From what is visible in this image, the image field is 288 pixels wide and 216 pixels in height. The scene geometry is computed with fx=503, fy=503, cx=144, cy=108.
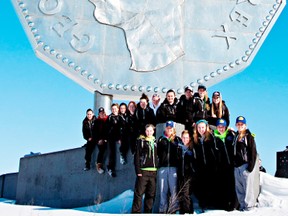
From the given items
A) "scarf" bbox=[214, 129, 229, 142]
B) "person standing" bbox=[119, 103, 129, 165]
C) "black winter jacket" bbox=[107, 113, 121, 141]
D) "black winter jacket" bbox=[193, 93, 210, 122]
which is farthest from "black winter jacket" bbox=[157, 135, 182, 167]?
"black winter jacket" bbox=[107, 113, 121, 141]

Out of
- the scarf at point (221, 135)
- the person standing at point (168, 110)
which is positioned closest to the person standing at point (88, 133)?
the person standing at point (168, 110)

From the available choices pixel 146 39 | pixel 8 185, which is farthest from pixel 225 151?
pixel 8 185

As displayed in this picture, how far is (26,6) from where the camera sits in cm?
1126

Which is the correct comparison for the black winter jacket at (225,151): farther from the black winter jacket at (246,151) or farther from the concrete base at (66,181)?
the concrete base at (66,181)

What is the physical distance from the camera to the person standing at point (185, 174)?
22.4ft

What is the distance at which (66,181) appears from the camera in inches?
393

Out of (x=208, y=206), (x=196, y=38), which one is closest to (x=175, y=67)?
(x=196, y=38)

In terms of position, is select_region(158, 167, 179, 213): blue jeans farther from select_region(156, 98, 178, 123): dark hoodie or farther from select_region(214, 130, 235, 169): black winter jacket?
select_region(156, 98, 178, 123): dark hoodie

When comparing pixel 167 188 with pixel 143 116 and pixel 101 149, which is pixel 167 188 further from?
pixel 101 149

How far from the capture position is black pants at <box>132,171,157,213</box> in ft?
22.5

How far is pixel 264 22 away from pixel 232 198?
5967 millimetres

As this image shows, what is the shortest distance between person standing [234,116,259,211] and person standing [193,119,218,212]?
35cm

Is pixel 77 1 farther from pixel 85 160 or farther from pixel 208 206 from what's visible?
pixel 208 206

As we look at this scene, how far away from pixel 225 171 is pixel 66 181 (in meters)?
4.02
